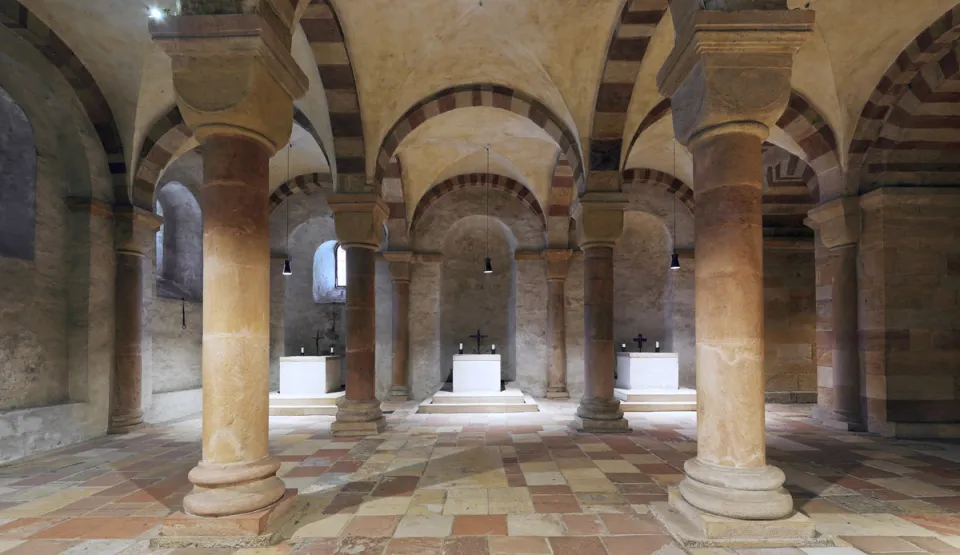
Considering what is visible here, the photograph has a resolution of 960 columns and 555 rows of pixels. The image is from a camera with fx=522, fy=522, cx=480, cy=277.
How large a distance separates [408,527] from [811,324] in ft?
40.2

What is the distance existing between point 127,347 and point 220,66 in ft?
21.3

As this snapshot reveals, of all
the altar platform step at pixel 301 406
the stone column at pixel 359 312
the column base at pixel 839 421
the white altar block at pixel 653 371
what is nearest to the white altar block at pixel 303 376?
the altar platform step at pixel 301 406

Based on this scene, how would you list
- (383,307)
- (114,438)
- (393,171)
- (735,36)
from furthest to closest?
(383,307) < (393,171) < (114,438) < (735,36)

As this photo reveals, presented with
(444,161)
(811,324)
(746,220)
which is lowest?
(811,324)

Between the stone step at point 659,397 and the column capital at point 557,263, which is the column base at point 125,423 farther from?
the column capital at point 557,263

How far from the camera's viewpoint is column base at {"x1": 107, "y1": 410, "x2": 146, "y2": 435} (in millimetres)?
8133

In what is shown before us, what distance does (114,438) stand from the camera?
7.82 metres

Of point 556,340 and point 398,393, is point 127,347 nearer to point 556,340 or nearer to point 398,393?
point 398,393

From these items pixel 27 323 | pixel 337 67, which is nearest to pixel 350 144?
pixel 337 67

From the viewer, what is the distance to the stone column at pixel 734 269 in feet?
12.2

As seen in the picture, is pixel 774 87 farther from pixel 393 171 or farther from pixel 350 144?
pixel 393 171

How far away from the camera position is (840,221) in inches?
330

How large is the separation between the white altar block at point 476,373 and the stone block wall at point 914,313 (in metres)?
6.38

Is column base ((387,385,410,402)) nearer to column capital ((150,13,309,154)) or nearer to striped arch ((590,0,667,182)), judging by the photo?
striped arch ((590,0,667,182))
